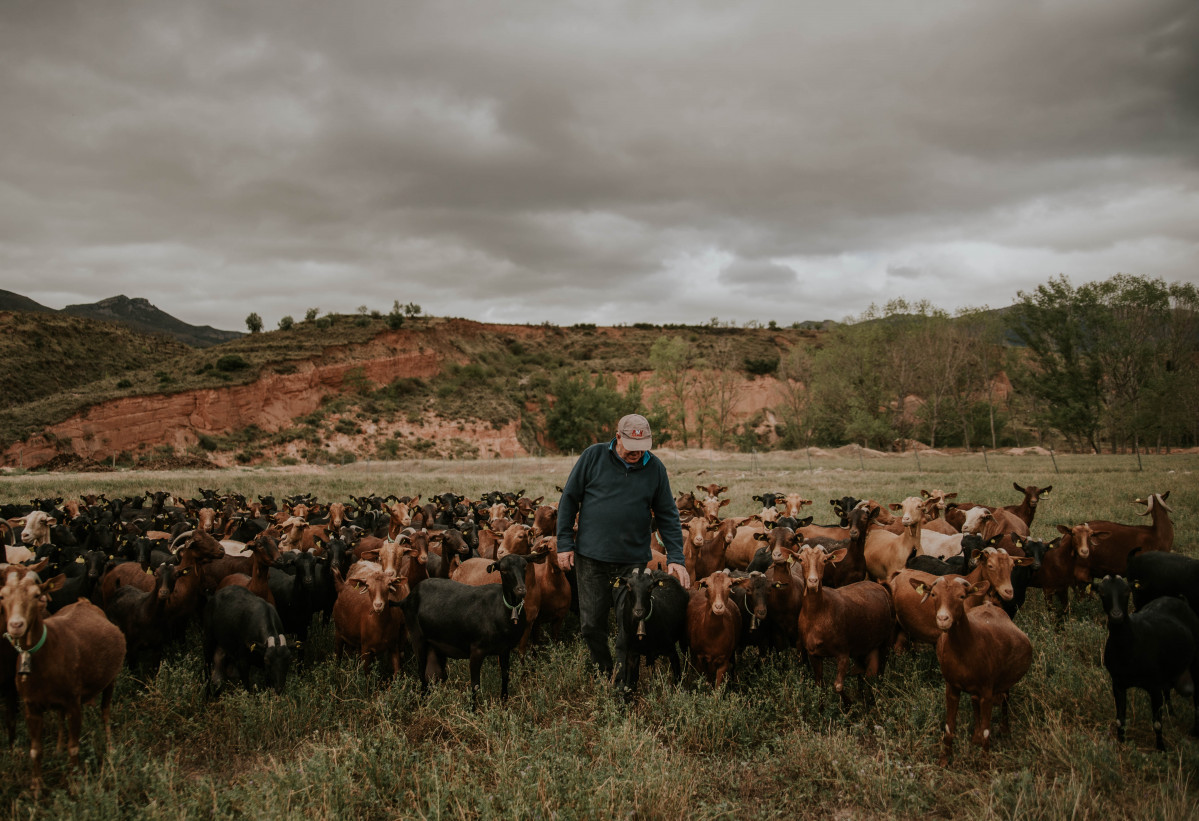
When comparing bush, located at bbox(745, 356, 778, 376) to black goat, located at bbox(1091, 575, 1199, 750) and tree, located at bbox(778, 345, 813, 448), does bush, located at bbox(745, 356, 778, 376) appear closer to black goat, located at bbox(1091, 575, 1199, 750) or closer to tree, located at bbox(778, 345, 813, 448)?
tree, located at bbox(778, 345, 813, 448)

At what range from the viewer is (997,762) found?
5.49m

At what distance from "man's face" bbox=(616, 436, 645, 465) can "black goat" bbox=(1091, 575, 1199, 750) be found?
13.6 ft

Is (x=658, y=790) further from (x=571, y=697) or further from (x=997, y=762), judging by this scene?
(x=997, y=762)

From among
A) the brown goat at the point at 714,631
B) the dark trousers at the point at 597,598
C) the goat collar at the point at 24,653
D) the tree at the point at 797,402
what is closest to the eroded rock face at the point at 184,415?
the tree at the point at 797,402

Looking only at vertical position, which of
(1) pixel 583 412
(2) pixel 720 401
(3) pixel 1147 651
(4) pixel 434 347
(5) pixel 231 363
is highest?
(4) pixel 434 347

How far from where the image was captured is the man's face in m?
6.36

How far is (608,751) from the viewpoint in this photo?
17.8 feet

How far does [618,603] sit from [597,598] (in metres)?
0.22

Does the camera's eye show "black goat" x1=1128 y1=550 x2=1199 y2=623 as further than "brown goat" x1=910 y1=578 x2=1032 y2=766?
Yes

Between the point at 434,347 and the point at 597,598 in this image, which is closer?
the point at 597,598

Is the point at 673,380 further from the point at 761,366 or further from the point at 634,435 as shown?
the point at 634,435

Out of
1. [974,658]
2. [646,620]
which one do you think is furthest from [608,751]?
[974,658]

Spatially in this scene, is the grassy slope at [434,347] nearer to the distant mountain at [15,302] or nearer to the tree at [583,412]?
the tree at [583,412]

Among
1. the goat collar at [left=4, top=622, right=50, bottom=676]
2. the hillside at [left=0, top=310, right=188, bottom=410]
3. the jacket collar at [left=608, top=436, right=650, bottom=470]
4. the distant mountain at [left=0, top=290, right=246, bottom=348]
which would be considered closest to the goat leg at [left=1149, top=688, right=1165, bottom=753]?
the jacket collar at [left=608, top=436, right=650, bottom=470]
